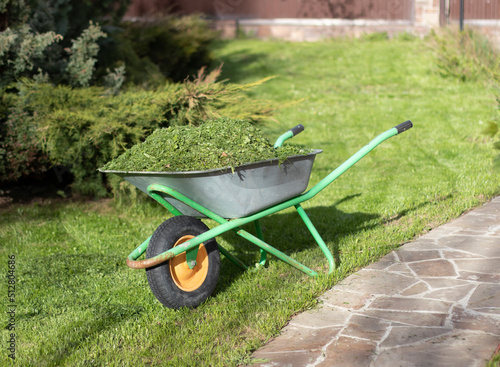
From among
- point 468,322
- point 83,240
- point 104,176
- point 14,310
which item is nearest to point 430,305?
point 468,322

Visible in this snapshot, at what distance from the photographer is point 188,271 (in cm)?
338

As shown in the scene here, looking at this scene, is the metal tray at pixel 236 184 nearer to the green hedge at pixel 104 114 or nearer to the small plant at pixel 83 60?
the green hedge at pixel 104 114

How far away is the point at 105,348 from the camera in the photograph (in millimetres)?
3043

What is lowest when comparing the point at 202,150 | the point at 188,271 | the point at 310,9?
the point at 188,271

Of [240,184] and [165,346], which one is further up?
[240,184]

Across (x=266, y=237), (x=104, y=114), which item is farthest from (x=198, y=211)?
(x=104, y=114)

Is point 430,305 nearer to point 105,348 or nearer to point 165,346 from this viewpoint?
point 165,346

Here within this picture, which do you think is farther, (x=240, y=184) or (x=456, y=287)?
(x=456, y=287)

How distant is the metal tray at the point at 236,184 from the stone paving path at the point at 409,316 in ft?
2.39

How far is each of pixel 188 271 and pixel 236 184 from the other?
614mm

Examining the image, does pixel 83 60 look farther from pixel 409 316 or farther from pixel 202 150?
pixel 409 316

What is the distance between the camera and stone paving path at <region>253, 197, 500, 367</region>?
277 centimetres

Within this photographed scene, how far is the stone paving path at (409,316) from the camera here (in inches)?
109

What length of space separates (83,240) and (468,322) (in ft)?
11.1
